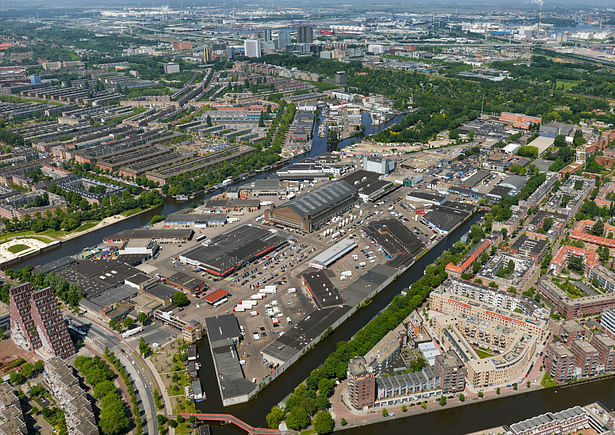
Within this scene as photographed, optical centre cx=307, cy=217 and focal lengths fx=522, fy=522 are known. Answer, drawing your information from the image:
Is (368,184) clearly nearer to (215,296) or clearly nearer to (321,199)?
(321,199)

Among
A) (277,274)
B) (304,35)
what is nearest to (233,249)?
(277,274)

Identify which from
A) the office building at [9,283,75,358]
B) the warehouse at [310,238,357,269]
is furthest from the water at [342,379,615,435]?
the office building at [9,283,75,358]

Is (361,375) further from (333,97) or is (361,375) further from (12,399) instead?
(333,97)

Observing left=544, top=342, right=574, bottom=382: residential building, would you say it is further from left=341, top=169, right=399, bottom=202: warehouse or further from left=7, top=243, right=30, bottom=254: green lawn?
left=7, top=243, right=30, bottom=254: green lawn

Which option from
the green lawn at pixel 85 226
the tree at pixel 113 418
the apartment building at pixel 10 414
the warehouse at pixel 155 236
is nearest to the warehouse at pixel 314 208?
the warehouse at pixel 155 236

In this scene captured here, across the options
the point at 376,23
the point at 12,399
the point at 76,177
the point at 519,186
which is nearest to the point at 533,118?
the point at 519,186

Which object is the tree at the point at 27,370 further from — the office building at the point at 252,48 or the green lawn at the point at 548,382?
the office building at the point at 252,48

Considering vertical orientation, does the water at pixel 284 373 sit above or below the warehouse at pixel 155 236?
below
